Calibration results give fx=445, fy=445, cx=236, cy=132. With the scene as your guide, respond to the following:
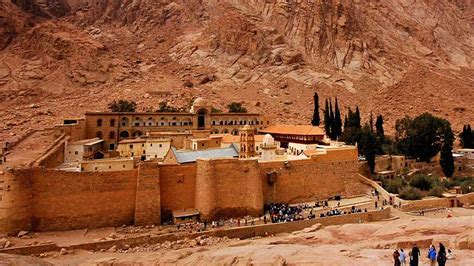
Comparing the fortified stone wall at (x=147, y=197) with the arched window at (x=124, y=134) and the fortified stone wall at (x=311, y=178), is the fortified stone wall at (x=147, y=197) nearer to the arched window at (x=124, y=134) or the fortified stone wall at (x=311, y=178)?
the fortified stone wall at (x=311, y=178)

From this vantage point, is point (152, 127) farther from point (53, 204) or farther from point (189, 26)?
point (189, 26)

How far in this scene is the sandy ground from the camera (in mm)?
13875

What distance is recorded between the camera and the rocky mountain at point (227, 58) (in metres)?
52.3

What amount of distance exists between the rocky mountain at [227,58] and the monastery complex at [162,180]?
18.5m

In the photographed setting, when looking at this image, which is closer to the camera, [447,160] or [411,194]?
[411,194]

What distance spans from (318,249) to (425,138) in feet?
65.5

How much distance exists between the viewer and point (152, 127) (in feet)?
113

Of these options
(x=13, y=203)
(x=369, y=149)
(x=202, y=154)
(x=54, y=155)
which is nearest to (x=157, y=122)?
(x=54, y=155)

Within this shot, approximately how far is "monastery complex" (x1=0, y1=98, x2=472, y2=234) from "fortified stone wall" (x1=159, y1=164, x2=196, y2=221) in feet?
0.16

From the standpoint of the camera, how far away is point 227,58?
60.0 meters

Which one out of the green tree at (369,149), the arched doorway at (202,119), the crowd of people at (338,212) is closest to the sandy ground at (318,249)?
the crowd of people at (338,212)

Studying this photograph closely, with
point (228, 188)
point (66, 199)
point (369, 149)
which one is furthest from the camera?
point (369, 149)

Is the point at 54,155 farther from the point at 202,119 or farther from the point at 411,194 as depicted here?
the point at 411,194

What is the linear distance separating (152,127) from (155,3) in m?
40.9
